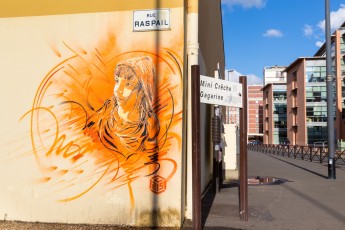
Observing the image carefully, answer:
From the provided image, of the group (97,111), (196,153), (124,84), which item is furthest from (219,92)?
(97,111)

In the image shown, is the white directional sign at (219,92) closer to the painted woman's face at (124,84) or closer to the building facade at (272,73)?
the painted woman's face at (124,84)

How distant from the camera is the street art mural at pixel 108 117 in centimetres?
619

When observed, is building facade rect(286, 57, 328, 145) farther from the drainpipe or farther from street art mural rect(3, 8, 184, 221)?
street art mural rect(3, 8, 184, 221)

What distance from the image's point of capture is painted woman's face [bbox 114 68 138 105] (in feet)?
20.9

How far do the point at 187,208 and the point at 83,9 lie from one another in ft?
12.7

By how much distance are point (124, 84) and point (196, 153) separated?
1.88m

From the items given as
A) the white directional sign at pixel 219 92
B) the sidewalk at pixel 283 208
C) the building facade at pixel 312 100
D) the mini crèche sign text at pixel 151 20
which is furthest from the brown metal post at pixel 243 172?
the building facade at pixel 312 100

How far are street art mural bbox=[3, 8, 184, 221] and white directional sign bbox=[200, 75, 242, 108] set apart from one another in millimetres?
474

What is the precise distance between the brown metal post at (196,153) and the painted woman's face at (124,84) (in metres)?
1.33

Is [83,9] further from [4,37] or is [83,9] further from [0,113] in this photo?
[0,113]

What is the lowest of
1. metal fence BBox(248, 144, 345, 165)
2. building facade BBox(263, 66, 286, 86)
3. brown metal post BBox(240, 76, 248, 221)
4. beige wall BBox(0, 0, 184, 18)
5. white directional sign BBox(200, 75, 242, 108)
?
metal fence BBox(248, 144, 345, 165)

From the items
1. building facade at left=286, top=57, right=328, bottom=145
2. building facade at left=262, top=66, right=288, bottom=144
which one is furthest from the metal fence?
building facade at left=262, top=66, right=288, bottom=144

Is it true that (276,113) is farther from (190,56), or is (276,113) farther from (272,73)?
(190,56)

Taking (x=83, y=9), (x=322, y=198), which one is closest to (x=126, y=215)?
(x=83, y=9)
